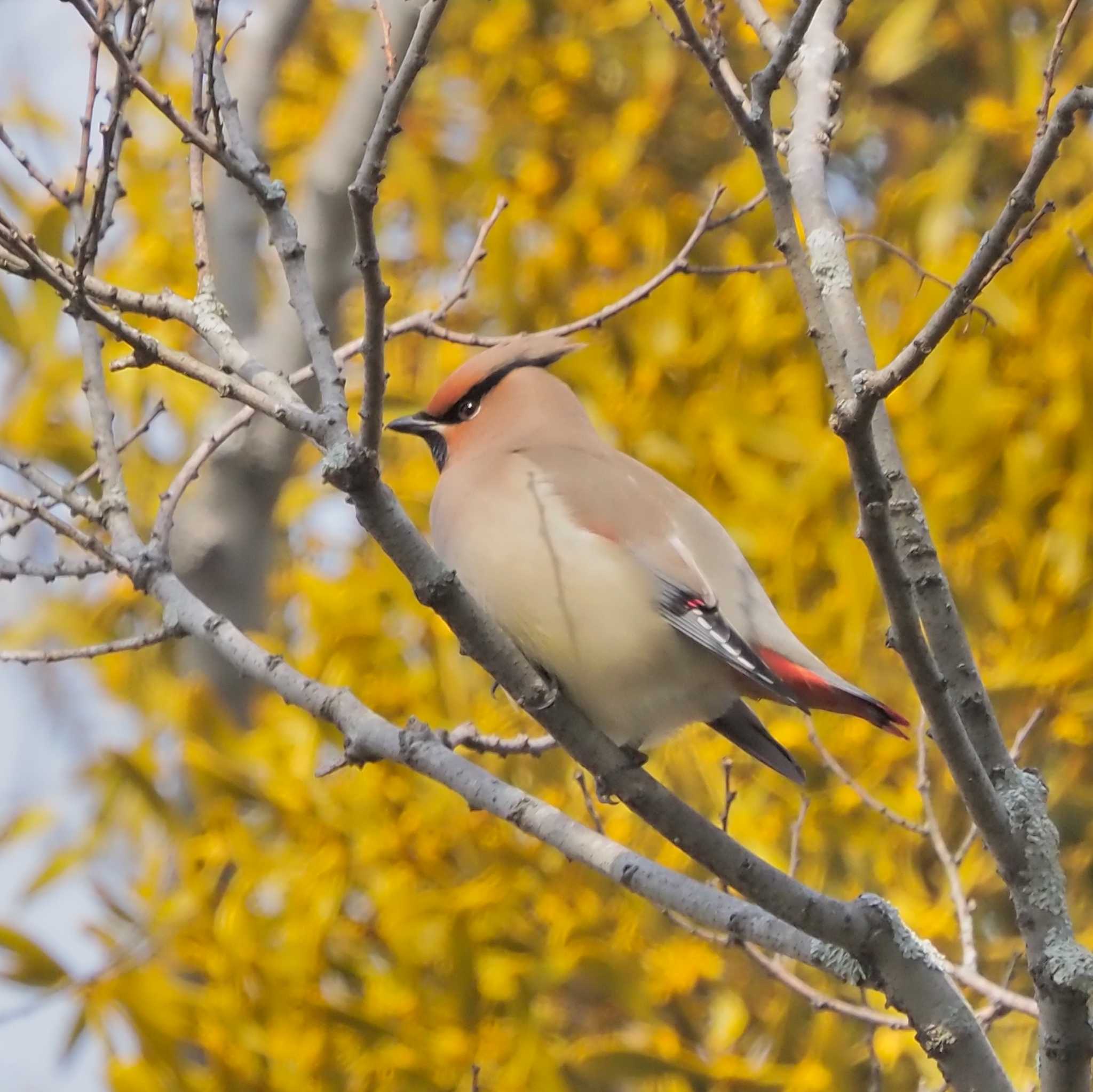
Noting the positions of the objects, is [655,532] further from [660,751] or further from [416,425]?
[660,751]

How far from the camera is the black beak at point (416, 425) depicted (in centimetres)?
224

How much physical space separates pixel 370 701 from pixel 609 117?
1.59m

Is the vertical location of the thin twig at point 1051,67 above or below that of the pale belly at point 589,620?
above

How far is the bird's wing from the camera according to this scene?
71.2 inches

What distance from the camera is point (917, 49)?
325 cm

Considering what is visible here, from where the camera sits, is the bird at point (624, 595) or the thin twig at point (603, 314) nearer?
the bird at point (624, 595)

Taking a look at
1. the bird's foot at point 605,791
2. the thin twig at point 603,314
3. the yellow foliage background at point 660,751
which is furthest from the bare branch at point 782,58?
the yellow foliage background at point 660,751

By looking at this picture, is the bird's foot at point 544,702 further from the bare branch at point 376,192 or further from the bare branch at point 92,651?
the bare branch at point 92,651

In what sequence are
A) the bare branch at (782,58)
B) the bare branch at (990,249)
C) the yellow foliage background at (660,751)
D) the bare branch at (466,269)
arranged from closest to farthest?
the bare branch at (990,249) < the bare branch at (782,58) < the bare branch at (466,269) < the yellow foliage background at (660,751)

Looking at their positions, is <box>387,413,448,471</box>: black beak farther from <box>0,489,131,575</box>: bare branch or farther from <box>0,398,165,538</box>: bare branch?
<box>0,489,131,575</box>: bare branch

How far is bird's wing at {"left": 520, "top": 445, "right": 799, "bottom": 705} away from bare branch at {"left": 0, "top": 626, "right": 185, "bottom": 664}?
49 centimetres

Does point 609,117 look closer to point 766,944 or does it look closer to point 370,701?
point 370,701

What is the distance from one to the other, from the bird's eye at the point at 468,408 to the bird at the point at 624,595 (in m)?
0.13

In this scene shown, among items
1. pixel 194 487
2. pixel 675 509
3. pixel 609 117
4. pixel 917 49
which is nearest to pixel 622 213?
pixel 609 117
